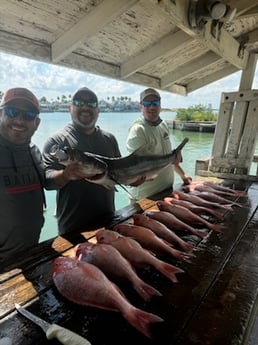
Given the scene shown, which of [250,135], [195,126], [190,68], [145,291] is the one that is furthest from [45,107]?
[195,126]

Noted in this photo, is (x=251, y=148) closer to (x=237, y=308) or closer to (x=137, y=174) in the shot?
(x=137, y=174)

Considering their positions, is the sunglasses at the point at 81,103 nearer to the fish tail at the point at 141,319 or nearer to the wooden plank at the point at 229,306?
the wooden plank at the point at 229,306

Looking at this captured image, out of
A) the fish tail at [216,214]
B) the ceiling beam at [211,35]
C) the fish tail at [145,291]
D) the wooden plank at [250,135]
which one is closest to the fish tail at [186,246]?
the fish tail at [145,291]

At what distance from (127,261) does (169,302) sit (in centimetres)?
34

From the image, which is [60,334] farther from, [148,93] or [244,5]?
[244,5]

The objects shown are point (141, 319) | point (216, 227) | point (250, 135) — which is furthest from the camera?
point (250, 135)

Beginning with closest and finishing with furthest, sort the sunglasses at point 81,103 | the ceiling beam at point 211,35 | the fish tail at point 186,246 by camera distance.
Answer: the fish tail at point 186,246
the ceiling beam at point 211,35
the sunglasses at point 81,103

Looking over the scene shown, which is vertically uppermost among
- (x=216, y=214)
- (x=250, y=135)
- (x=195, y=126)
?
(x=250, y=135)

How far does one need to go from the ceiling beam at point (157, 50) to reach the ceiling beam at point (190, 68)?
1109 millimetres

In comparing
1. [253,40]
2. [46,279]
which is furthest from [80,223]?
[253,40]

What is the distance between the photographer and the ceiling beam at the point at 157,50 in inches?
147

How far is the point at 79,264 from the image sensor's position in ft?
5.08

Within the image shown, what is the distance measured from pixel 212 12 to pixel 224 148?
8.96 ft

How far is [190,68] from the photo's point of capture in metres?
4.97
